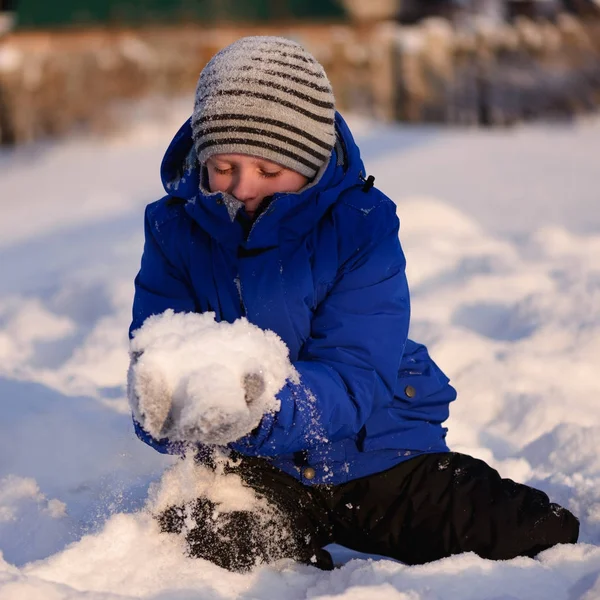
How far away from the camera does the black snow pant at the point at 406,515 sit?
7.48 ft

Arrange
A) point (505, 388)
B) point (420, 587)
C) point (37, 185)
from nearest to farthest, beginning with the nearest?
point (420, 587)
point (505, 388)
point (37, 185)

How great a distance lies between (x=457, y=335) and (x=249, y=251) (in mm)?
1748

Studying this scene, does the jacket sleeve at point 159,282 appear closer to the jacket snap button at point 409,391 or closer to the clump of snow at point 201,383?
the clump of snow at point 201,383

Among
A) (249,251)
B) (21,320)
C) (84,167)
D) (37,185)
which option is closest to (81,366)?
(21,320)

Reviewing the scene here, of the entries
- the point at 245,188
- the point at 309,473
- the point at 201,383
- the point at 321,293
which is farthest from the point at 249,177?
the point at 309,473

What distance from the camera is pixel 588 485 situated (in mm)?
2781

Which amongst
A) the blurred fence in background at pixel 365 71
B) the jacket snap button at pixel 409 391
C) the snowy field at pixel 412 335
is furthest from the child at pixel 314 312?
the blurred fence in background at pixel 365 71

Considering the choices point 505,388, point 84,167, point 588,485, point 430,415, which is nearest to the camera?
point 430,415

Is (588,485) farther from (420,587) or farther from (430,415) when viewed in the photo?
(420,587)

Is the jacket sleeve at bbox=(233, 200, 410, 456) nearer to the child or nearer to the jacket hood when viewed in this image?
the child

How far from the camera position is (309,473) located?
2297 mm

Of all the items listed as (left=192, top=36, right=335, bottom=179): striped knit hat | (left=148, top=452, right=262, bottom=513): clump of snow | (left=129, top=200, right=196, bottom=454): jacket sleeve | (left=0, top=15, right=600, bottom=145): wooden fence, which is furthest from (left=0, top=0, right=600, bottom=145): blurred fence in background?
(left=148, top=452, right=262, bottom=513): clump of snow

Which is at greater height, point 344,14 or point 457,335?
point 457,335

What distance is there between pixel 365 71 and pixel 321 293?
8.94 meters
